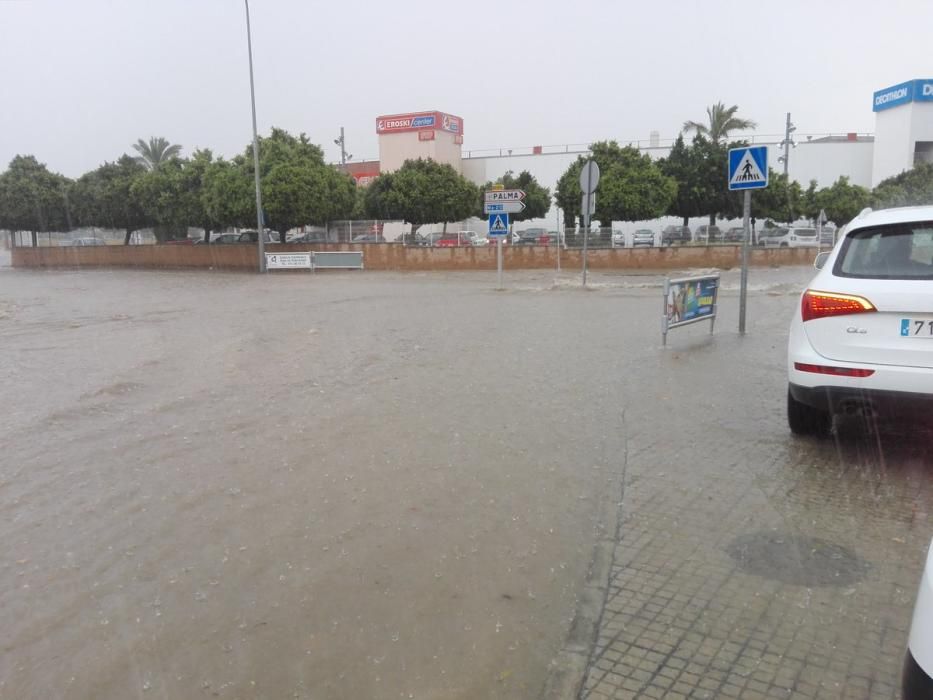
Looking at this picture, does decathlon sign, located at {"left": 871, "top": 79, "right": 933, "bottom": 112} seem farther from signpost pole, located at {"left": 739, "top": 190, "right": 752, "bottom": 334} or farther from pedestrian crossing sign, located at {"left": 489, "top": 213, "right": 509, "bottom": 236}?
signpost pole, located at {"left": 739, "top": 190, "right": 752, "bottom": 334}

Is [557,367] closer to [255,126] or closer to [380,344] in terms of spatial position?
[380,344]

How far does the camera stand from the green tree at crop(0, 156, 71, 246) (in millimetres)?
48594

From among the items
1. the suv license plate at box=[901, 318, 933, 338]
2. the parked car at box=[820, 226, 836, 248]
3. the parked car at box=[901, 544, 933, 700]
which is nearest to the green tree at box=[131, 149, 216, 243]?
the parked car at box=[820, 226, 836, 248]

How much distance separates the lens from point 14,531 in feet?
14.3

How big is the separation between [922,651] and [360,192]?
45.5 m

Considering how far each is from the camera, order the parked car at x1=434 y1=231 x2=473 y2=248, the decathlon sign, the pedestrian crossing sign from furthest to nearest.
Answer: the decathlon sign, the parked car at x1=434 y1=231 x2=473 y2=248, the pedestrian crossing sign

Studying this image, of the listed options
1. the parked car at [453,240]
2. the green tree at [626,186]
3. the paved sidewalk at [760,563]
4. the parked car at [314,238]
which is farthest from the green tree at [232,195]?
the paved sidewalk at [760,563]

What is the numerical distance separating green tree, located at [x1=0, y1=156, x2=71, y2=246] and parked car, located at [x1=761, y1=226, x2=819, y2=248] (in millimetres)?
41885

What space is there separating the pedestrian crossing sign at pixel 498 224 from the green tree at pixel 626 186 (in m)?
17.1

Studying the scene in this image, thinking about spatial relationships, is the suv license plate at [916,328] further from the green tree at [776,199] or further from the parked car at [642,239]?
the green tree at [776,199]

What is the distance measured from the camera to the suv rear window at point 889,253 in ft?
15.7

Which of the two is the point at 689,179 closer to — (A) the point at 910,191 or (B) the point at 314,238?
(A) the point at 910,191

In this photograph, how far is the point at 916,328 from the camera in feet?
15.2

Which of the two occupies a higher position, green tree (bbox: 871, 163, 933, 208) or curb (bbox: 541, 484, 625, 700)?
green tree (bbox: 871, 163, 933, 208)
